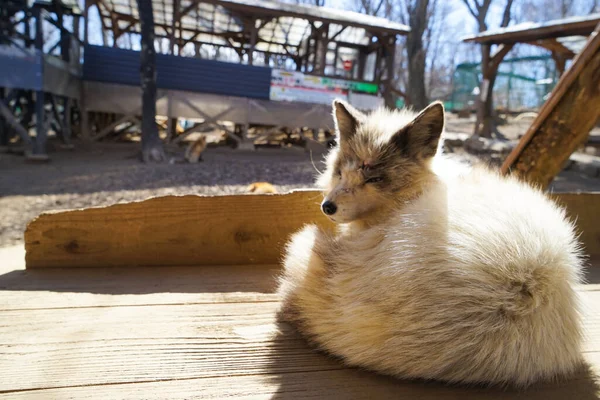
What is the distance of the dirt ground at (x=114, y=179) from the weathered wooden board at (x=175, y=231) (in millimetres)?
3591

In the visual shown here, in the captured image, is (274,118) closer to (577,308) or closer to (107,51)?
(107,51)

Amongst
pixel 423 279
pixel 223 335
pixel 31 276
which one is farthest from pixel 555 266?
pixel 31 276

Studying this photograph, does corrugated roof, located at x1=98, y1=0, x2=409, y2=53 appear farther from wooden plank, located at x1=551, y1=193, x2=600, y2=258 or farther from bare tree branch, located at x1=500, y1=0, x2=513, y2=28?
wooden plank, located at x1=551, y1=193, x2=600, y2=258

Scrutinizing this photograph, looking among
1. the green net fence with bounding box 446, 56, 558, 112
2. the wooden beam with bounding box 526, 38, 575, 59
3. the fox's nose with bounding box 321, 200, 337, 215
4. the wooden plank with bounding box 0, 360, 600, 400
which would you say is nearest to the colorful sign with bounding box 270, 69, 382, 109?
the wooden beam with bounding box 526, 38, 575, 59

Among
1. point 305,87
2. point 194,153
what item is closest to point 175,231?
point 194,153

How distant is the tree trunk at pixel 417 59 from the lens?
13617 millimetres

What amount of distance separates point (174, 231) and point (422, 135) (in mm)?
1110

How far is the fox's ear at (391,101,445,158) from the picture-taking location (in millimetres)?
1480

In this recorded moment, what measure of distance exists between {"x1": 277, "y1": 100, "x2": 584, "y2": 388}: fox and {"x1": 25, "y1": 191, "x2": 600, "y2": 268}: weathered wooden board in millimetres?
649

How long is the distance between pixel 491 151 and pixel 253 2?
27.7 feet

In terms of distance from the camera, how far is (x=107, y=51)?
11.6m

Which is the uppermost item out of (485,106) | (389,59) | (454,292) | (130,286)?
(389,59)

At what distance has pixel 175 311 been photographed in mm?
1237

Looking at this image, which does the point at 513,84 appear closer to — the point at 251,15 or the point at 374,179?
the point at 251,15
